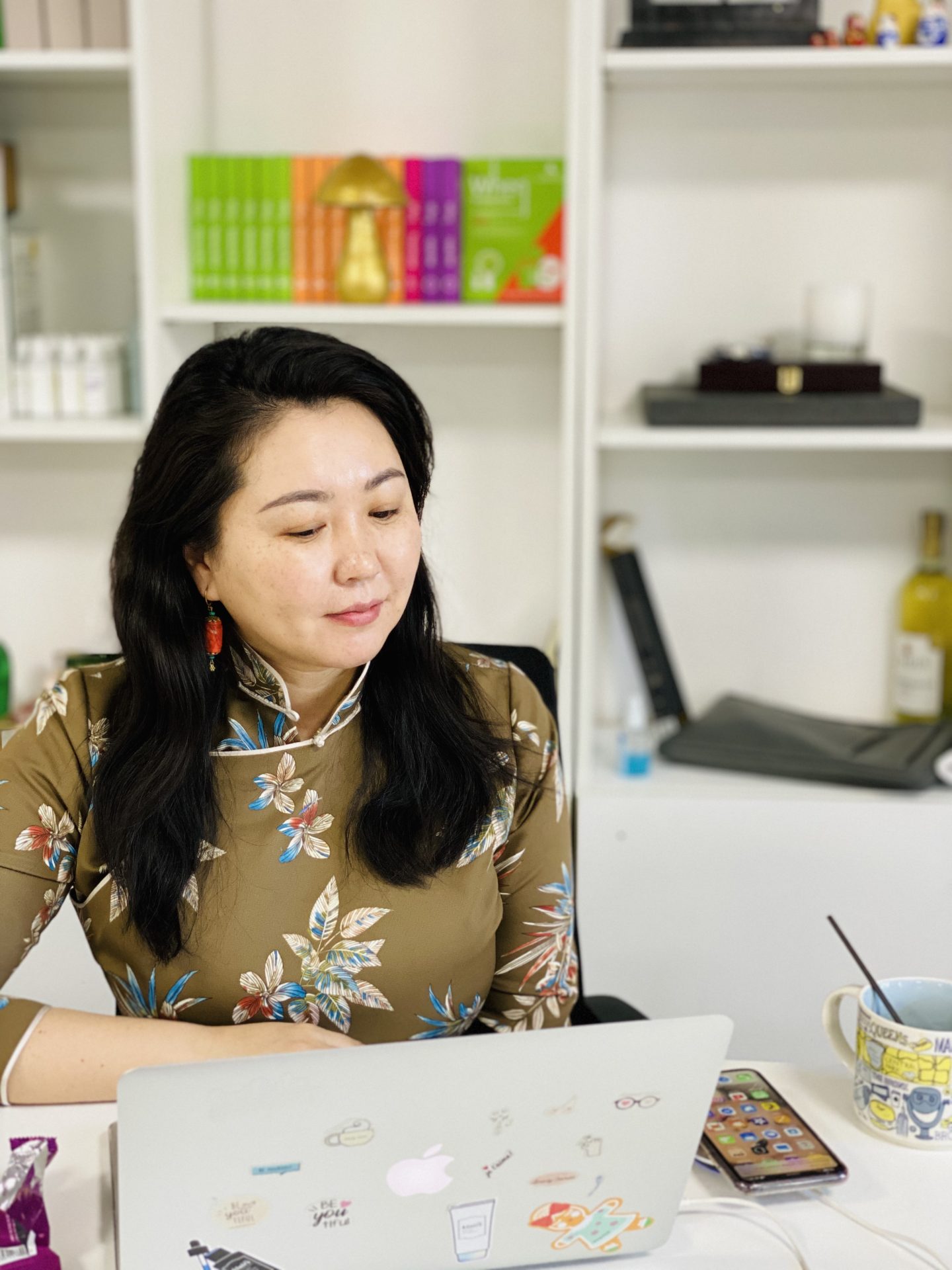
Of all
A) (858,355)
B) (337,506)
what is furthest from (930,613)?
(337,506)

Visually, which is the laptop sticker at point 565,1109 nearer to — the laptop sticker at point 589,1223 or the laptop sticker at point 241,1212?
the laptop sticker at point 589,1223

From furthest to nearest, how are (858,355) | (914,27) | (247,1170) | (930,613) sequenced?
1. (930,613)
2. (858,355)
3. (914,27)
4. (247,1170)

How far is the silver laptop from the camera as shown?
797 mm

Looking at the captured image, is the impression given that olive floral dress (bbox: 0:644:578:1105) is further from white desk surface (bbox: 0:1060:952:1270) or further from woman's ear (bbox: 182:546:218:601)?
white desk surface (bbox: 0:1060:952:1270)

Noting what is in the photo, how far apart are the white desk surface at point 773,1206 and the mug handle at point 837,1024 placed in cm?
4

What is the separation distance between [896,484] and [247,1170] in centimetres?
181

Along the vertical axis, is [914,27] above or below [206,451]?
above

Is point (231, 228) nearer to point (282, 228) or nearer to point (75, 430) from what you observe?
point (282, 228)

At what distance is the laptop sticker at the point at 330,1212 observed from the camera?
2.73 feet

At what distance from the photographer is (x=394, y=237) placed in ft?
6.87

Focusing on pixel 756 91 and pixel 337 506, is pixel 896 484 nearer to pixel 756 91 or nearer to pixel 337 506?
pixel 756 91

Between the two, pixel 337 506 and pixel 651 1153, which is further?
pixel 337 506

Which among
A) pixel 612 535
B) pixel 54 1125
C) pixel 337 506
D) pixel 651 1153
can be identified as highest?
pixel 337 506

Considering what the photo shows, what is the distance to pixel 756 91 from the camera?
7.06 ft
